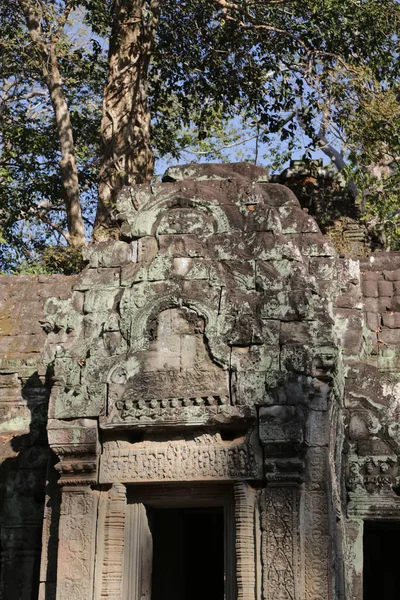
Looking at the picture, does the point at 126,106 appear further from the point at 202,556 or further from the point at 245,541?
the point at 245,541

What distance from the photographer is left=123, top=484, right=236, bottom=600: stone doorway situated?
345 inches

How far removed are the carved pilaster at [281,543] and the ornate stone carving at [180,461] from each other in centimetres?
29

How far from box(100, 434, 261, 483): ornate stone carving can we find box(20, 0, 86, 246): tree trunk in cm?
854

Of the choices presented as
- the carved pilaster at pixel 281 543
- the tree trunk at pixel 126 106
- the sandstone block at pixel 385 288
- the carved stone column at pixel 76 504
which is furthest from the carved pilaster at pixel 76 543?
the tree trunk at pixel 126 106

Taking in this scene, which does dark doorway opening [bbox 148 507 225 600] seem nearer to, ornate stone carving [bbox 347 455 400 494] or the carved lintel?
ornate stone carving [bbox 347 455 400 494]

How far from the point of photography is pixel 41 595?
8836 millimetres

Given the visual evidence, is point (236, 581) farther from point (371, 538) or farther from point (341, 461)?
point (371, 538)

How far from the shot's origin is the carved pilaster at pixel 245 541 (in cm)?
830

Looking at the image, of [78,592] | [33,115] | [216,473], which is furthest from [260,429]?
[33,115]

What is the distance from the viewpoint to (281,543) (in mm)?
8250

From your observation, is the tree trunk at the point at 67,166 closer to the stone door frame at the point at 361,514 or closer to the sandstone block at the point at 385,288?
the sandstone block at the point at 385,288

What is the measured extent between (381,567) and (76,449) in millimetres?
6532

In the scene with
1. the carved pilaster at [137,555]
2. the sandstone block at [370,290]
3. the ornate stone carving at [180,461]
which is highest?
the sandstone block at [370,290]

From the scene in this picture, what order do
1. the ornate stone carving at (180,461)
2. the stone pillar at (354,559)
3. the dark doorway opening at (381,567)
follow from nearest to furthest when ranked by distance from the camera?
the ornate stone carving at (180,461) → the stone pillar at (354,559) → the dark doorway opening at (381,567)
